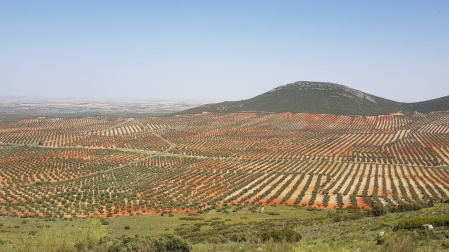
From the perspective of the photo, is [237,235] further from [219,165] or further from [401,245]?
[219,165]

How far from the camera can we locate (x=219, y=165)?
6231 centimetres

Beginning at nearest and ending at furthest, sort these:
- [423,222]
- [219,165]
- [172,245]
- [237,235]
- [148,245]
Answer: [148,245], [172,245], [423,222], [237,235], [219,165]

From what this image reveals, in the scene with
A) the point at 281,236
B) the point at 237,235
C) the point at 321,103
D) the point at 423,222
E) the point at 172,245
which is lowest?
the point at 237,235

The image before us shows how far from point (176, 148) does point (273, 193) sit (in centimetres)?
4606

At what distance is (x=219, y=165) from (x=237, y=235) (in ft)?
147

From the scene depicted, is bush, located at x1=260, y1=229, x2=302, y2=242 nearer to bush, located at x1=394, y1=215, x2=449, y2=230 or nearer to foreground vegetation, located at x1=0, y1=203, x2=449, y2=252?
foreground vegetation, located at x1=0, y1=203, x2=449, y2=252

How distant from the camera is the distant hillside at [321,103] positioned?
14700 centimetres

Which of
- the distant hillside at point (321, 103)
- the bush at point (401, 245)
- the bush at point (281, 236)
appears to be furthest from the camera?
the distant hillside at point (321, 103)

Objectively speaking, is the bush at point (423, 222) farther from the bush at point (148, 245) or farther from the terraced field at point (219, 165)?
the terraced field at point (219, 165)

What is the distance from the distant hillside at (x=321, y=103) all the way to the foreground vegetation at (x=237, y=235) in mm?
125870

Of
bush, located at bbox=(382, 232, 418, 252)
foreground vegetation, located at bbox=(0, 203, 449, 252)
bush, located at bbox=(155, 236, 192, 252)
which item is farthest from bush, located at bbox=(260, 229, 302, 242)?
bush, located at bbox=(382, 232, 418, 252)

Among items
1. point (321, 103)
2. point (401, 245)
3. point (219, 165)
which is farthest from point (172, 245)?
point (321, 103)

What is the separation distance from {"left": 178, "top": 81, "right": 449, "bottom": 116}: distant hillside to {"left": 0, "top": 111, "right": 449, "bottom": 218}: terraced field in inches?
778

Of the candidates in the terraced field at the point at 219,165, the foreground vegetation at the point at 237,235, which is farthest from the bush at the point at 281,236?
the terraced field at the point at 219,165
